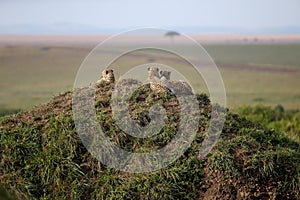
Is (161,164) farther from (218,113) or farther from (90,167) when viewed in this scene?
(218,113)

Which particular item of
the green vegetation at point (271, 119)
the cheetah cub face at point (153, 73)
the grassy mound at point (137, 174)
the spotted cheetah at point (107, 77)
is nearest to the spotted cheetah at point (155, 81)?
the cheetah cub face at point (153, 73)

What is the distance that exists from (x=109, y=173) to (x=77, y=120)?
1004 millimetres

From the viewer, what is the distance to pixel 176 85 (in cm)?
809

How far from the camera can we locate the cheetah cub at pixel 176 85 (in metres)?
8.06

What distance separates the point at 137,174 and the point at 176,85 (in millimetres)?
1842

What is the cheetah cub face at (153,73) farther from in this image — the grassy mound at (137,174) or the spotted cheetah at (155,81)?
the grassy mound at (137,174)

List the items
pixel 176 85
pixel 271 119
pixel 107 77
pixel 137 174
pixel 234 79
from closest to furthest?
pixel 137 174
pixel 176 85
pixel 107 77
pixel 271 119
pixel 234 79

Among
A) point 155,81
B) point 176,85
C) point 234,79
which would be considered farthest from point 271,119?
point 234,79

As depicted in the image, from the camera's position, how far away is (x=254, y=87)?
55875 millimetres

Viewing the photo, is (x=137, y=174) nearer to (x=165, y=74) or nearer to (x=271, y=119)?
(x=165, y=74)

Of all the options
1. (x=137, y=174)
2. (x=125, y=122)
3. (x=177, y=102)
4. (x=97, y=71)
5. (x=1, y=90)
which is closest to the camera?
(x=137, y=174)

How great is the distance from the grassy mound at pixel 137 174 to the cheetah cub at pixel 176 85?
451mm

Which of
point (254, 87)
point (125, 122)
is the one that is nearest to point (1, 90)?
point (254, 87)

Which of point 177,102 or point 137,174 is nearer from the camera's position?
point 137,174
